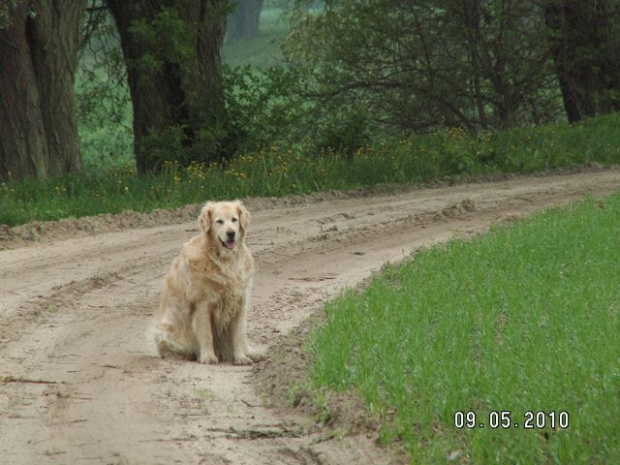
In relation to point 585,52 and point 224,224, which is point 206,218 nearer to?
point 224,224

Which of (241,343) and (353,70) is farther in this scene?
(353,70)

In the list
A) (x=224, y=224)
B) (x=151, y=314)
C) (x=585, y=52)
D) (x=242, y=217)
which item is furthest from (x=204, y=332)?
(x=585, y=52)

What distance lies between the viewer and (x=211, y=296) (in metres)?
10.9

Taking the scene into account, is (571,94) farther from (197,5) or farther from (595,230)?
(595,230)

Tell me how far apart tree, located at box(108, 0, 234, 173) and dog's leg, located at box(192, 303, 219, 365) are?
13.0 m

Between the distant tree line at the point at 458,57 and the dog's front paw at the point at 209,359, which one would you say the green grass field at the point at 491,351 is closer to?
the dog's front paw at the point at 209,359

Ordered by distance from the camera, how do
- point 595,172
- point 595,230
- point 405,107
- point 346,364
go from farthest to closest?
point 405,107, point 595,172, point 595,230, point 346,364

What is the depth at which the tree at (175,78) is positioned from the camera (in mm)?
23812

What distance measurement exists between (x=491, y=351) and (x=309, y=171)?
13214 mm

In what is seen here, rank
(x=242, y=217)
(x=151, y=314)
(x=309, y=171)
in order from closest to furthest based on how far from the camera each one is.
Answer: (x=242, y=217), (x=151, y=314), (x=309, y=171)

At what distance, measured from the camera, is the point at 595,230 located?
15.6 meters

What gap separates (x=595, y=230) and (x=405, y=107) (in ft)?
52.8

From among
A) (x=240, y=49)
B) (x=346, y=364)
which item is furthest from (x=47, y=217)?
(x=240, y=49)

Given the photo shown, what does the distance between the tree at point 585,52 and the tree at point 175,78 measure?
31.8 ft
